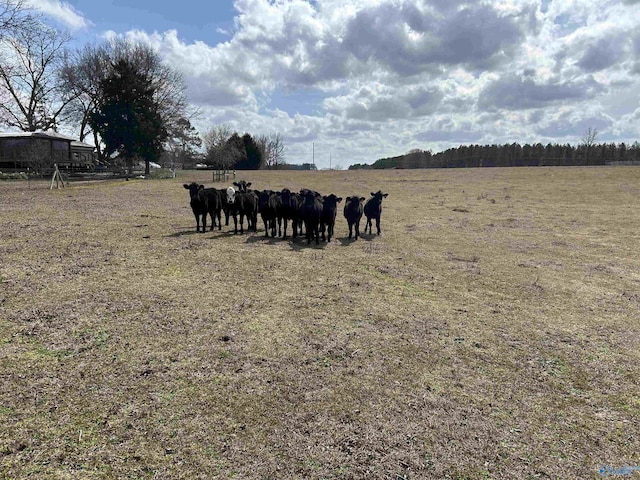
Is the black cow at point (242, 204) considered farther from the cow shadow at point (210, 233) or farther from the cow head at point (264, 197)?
the cow shadow at point (210, 233)

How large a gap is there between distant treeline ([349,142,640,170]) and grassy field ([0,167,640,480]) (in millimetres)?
79268

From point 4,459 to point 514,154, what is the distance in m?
94.5

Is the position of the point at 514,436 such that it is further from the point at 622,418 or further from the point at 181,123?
the point at 181,123

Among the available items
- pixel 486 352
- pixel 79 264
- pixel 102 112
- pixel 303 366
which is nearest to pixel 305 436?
pixel 303 366

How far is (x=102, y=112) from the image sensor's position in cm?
3938

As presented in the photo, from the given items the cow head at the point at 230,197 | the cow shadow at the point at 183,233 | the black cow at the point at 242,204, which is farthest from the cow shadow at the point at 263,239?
the cow shadow at the point at 183,233

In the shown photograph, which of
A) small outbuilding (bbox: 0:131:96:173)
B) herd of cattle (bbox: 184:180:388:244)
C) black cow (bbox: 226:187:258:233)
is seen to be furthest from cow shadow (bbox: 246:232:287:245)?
small outbuilding (bbox: 0:131:96:173)

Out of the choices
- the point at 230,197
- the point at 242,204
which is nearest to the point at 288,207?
the point at 242,204

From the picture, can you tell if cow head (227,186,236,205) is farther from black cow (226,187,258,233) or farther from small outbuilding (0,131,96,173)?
small outbuilding (0,131,96,173)

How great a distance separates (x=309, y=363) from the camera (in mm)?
4770

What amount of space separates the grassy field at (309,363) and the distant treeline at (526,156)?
260 feet

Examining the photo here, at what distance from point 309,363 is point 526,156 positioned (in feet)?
303

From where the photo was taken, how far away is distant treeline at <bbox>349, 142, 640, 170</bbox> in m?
76.9

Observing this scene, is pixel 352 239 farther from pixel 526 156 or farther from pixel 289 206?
pixel 526 156
